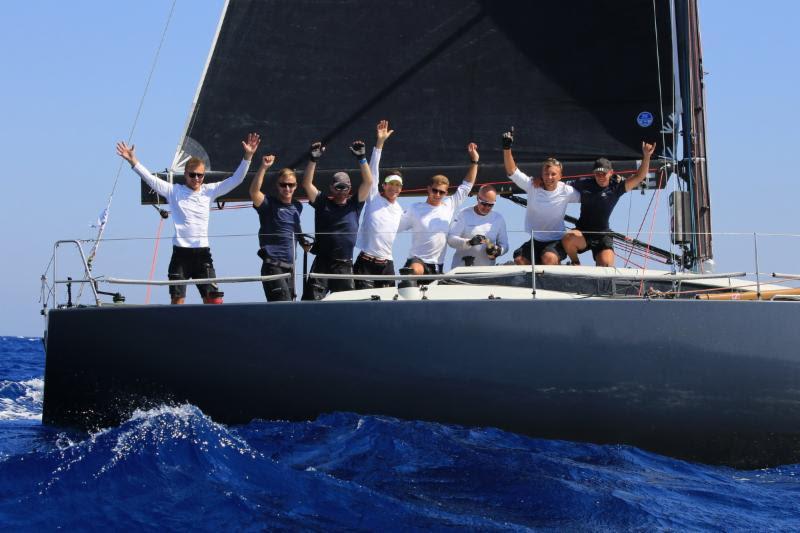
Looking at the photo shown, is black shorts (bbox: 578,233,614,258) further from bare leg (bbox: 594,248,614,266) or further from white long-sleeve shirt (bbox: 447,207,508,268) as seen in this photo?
white long-sleeve shirt (bbox: 447,207,508,268)

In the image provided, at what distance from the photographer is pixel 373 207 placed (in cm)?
820

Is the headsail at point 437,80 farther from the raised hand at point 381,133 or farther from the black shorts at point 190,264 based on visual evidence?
the black shorts at point 190,264

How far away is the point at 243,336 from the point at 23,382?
7.93 meters

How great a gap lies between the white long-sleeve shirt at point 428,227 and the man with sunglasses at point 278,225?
33.8 inches

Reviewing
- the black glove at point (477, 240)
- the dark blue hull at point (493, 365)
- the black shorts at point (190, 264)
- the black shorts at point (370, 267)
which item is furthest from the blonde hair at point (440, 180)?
the black shorts at point (190, 264)

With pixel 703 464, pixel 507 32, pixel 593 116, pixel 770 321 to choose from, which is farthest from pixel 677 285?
pixel 507 32

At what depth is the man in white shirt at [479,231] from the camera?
27.1ft

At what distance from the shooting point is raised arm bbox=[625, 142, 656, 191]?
8.51 m

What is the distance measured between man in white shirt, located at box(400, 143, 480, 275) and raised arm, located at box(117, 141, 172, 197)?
5.88ft

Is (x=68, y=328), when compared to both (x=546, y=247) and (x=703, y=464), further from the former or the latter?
(x=703, y=464)

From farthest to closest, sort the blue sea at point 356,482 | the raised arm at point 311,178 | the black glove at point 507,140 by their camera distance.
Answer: the black glove at point 507,140
the raised arm at point 311,178
the blue sea at point 356,482

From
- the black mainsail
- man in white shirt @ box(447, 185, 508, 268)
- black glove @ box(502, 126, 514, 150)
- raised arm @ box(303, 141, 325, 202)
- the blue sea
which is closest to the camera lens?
the blue sea

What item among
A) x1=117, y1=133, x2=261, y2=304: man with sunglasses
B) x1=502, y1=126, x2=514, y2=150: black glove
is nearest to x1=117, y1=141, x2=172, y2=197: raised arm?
x1=117, y1=133, x2=261, y2=304: man with sunglasses

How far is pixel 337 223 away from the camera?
8000 mm
